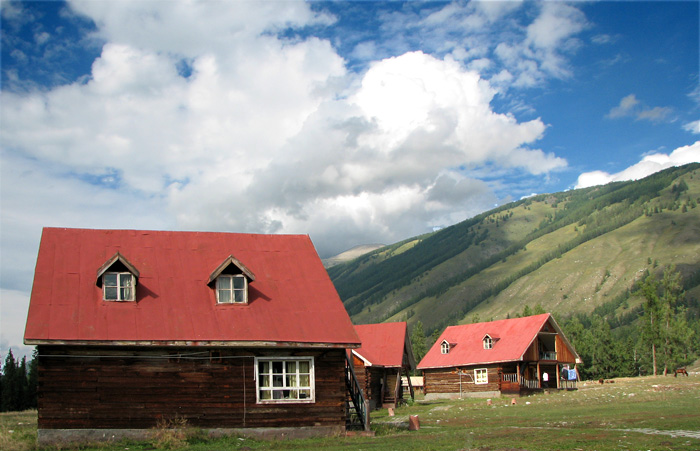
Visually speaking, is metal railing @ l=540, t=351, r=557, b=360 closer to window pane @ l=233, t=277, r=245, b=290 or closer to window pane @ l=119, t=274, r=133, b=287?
window pane @ l=233, t=277, r=245, b=290

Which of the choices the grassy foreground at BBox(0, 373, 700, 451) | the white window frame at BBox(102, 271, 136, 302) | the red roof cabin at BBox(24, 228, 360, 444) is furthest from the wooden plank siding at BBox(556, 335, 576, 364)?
the white window frame at BBox(102, 271, 136, 302)

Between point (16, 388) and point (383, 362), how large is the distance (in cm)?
6106

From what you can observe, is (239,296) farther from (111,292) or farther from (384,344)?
(384,344)

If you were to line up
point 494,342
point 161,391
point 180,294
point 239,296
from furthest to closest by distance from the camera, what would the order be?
point 494,342, point 239,296, point 180,294, point 161,391

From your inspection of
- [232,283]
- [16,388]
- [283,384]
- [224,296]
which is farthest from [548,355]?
[16,388]

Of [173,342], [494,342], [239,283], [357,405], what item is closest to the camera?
[173,342]

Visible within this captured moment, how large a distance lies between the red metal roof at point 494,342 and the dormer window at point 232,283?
38.5 meters

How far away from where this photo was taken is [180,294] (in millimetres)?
28641

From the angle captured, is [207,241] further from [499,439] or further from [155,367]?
[499,439]

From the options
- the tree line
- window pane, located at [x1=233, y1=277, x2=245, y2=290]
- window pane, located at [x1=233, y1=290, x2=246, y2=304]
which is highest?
window pane, located at [x1=233, y1=277, x2=245, y2=290]

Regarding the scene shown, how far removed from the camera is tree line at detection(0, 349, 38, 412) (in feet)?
300

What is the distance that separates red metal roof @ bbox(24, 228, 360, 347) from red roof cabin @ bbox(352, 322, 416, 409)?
24.3 m

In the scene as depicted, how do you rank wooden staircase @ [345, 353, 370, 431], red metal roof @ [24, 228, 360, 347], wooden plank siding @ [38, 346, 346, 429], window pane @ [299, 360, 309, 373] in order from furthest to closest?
wooden staircase @ [345, 353, 370, 431] → window pane @ [299, 360, 309, 373] → red metal roof @ [24, 228, 360, 347] → wooden plank siding @ [38, 346, 346, 429]

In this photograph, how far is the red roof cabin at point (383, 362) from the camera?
5519 centimetres
